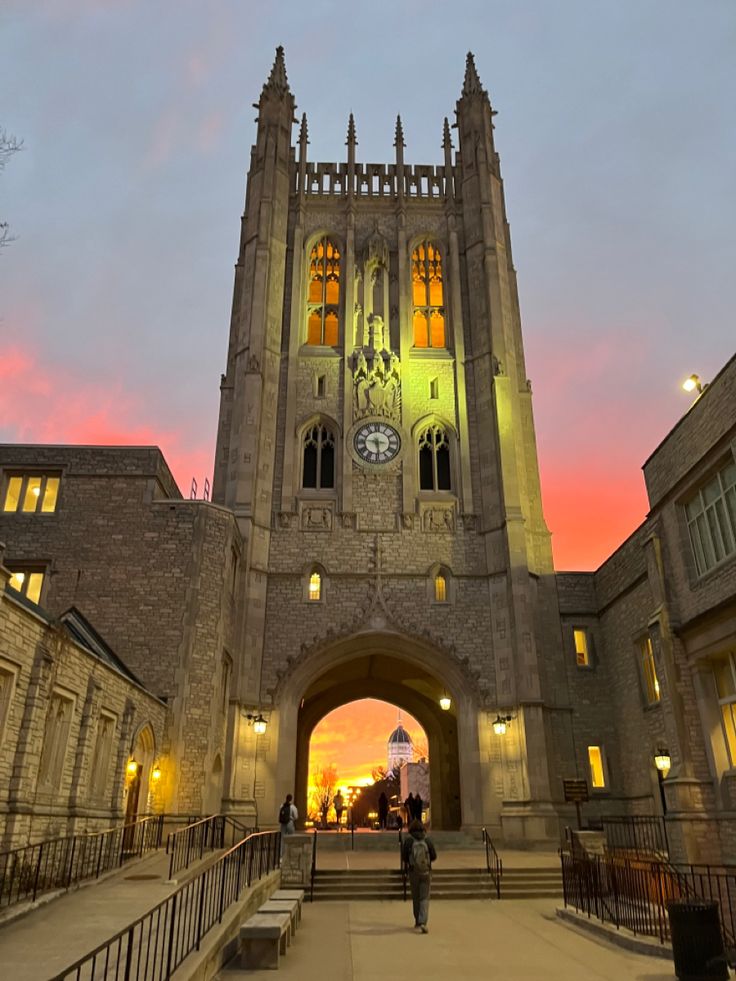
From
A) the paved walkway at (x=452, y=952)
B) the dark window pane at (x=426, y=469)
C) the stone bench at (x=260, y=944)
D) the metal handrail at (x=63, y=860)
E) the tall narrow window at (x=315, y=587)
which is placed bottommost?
the paved walkway at (x=452, y=952)

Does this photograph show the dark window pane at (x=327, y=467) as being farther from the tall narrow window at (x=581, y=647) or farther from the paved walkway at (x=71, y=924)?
the paved walkway at (x=71, y=924)

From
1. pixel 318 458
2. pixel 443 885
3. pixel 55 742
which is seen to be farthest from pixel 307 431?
pixel 443 885

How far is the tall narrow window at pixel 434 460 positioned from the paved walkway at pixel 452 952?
17.7 metres

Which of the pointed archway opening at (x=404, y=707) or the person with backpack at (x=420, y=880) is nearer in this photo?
the person with backpack at (x=420, y=880)

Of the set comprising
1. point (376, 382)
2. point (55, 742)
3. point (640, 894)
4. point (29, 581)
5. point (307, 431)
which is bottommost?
point (640, 894)

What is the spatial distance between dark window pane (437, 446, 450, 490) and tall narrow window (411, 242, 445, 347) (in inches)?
212

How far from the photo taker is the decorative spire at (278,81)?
3619 cm

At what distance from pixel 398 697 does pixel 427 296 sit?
1846cm

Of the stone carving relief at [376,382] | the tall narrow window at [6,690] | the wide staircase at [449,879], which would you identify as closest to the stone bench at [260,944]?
the tall narrow window at [6,690]

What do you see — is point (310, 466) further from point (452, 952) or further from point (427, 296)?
point (452, 952)

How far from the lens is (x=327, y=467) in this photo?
29.0 m

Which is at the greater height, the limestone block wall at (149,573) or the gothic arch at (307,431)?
the gothic arch at (307,431)

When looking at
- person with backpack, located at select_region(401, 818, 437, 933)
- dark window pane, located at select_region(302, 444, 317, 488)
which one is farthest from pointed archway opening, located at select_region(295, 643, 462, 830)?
person with backpack, located at select_region(401, 818, 437, 933)

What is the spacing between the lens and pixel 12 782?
1165 centimetres
